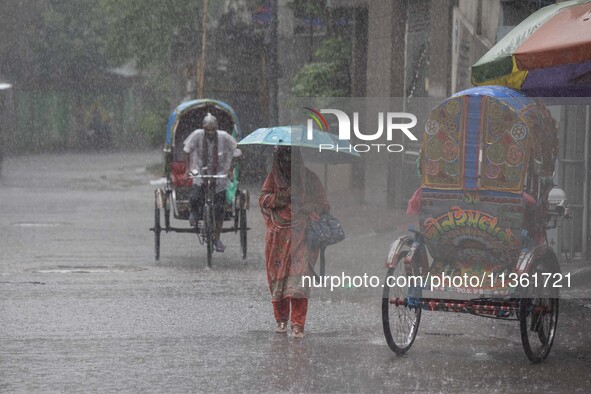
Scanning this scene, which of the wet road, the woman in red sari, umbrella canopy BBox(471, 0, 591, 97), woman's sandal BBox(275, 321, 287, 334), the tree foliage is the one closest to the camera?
the wet road

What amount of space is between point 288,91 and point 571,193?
20346 mm

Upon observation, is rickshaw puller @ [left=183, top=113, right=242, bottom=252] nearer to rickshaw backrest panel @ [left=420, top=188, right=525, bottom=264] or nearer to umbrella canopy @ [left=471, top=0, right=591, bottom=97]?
umbrella canopy @ [left=471, top=0, right=591, bottom=97]

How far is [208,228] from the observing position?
14.7 m

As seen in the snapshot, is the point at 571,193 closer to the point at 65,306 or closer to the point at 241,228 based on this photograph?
the point at 241,228

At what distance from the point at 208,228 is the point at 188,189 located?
235 cm

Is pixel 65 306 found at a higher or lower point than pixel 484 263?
lower

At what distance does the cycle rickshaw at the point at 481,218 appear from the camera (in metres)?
8.92

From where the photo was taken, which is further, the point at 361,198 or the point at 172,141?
the point at 361,198

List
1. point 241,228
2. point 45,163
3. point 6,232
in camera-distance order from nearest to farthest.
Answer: point 241,228, point 6,232, point 45,163

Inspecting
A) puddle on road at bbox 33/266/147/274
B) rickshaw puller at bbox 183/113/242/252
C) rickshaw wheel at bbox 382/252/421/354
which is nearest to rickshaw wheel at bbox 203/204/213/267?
rickshaw puller at bbox 183/113/242/252

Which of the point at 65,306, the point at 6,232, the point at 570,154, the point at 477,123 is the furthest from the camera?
the point at 6,232

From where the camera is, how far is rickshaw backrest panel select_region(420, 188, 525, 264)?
29.4 feet

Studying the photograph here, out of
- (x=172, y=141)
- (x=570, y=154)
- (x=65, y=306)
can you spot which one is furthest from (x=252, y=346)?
(x=172, y=141)

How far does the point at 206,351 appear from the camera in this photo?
364 inches
